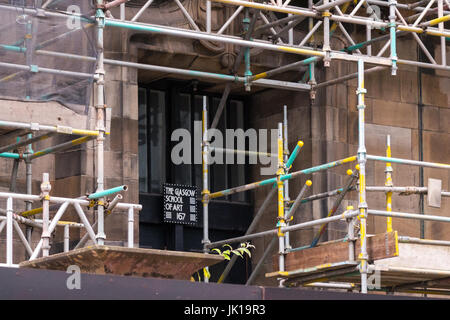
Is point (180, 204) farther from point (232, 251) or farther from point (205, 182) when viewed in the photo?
point (232, 251)

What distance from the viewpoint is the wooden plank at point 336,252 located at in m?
15.4

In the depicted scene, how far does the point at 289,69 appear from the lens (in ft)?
59.9

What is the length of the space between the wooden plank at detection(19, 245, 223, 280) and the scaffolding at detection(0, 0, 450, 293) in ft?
3.80

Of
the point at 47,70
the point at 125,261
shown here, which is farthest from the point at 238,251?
the point at 125,261

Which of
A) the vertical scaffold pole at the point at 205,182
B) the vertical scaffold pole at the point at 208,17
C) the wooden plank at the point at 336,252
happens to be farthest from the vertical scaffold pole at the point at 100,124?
the vertical scaffold pole at the point at 205,182

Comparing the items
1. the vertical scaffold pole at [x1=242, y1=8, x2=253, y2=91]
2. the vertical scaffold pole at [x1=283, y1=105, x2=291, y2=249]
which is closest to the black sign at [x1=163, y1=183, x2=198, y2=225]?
the vertical scaffold pole at [x1=283, y1=105, x2=291, y2=249]

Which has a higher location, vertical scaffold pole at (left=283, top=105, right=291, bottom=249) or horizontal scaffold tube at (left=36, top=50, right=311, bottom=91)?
horizontal scaffold tube at (left=36, top=50, right=311, bottom=91)

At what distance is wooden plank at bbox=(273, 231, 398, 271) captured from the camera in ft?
50.5

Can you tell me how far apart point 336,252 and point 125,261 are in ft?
12.0

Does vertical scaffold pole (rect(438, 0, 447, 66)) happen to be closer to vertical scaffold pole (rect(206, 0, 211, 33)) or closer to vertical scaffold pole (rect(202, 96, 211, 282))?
vertical scaffold pole (rect(206, 0, 211, 33))

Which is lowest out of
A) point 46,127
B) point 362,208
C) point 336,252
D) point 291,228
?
point 336,252
